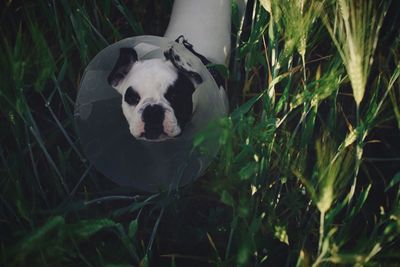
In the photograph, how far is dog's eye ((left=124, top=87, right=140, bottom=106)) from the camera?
0.79 meters

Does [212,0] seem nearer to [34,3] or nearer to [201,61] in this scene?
[201,61]

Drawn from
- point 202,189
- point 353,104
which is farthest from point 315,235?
point 353,104

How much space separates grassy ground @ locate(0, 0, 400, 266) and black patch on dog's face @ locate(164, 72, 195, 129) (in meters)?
0.10

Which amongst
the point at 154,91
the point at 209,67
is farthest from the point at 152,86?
the point at 209,67

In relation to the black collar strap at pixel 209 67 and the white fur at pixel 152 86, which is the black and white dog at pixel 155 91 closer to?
the white fur at pixel 152 86

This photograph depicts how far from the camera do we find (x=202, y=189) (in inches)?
40.3

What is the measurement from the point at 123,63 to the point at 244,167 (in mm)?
313

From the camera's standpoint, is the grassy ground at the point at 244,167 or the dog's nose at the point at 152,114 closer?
the grassy ground at the point at 244,167

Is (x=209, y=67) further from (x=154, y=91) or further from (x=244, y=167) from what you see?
(x=244, y=167)

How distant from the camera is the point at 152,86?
78 cm

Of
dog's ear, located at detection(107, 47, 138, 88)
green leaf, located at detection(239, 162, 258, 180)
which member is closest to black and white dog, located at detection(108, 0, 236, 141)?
dog's ear, located at detection(107, 47, 138, 88)

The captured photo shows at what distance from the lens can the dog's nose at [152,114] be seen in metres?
0.77

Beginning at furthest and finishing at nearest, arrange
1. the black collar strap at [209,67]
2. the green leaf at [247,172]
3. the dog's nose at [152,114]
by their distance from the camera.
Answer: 1. the black collar strap at [209,67]
2. the dog's nose at [152,114]
3. the green leaf at [247,172]

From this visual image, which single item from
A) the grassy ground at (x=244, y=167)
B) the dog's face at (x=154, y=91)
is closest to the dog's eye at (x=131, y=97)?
the dog's face at (x=154, y=91)
